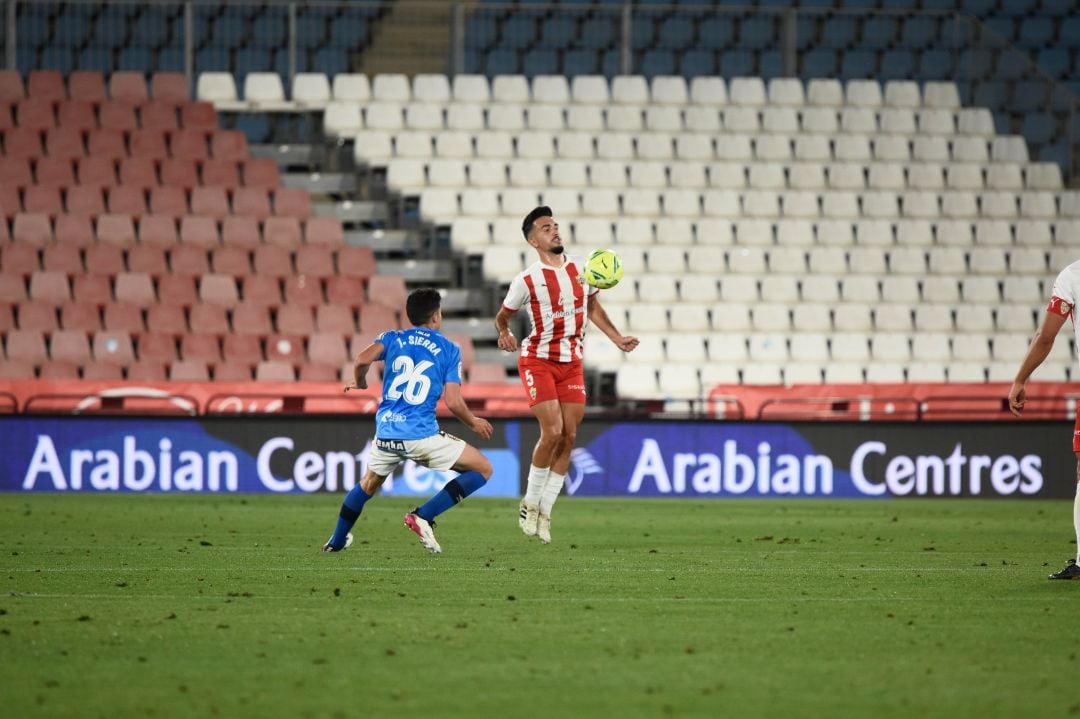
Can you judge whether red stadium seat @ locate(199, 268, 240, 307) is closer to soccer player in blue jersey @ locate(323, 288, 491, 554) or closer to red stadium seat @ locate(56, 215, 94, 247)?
red stadium seat @ locate(56, 215, 94, 247)

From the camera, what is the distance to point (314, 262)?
23.1 meters

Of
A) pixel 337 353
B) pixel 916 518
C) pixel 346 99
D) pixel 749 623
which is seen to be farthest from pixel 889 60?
pixel 749 623

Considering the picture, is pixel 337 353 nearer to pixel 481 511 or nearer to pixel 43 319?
pixel 43 319

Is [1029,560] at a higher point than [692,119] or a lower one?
lower

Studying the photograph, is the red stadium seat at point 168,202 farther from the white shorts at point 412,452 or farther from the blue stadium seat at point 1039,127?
the blue stadium seat at point 1039,127

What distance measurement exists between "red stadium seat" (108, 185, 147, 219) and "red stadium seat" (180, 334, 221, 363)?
9.83 ft

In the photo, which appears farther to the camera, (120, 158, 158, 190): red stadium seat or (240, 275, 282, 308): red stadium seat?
(120, 158, 158, 190): red stadium seat

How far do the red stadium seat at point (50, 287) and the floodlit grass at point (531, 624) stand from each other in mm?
9745

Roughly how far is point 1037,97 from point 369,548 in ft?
67.0

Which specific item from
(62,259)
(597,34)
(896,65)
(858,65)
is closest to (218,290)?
(62,259)

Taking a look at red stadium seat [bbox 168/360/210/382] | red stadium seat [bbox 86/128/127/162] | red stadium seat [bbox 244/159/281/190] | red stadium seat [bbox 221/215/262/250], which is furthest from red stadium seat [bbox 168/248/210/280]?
red stadium seat [bbox 86/128/127/162]

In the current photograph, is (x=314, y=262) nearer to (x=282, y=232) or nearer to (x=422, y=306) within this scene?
(x=282, y=232)

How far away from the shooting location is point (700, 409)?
20859 millimetres

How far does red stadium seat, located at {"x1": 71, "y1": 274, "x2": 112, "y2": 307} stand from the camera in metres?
22.0
